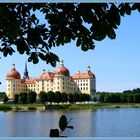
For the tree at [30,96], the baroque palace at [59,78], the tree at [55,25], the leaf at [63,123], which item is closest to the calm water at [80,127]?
the baroque palace at [59,78]

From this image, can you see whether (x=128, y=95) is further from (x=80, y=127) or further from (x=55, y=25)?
(x=80, y=127)

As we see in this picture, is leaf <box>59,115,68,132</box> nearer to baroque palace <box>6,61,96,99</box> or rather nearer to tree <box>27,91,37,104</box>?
baroque palace <box>6,61,96,99</box>

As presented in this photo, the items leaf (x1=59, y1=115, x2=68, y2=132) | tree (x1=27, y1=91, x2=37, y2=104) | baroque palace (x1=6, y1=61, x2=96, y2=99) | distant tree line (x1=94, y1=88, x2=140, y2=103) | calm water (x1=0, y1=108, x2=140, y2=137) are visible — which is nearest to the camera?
leaf (x1=59, y1=115, x2=68, y2=132)

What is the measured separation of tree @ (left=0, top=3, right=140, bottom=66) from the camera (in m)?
0.93

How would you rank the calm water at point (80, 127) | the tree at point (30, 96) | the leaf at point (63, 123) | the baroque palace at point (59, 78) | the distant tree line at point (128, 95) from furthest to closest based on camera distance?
the tree at point (30, 96)
the calm water at point (80, 127)
the baroque palace at point (59, 78)
the distant tree line at point (128, 95)
the leaf at point (63, 123)

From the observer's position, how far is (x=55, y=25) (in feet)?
3.29

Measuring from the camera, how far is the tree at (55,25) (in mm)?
931

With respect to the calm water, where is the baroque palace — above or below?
above

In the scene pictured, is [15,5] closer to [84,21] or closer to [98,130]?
[84,21]

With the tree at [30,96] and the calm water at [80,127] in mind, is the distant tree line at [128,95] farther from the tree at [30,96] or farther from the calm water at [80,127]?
the tree at [30,96]

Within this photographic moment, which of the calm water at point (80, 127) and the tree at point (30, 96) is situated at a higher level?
the tree at point (30, 96)

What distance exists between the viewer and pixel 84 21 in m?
0.93

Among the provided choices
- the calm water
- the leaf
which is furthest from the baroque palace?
the calm water

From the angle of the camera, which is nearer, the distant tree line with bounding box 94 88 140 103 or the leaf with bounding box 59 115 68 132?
the leaf with bounding box 59 115 68 132
